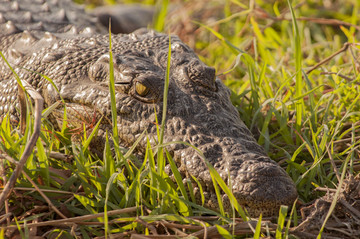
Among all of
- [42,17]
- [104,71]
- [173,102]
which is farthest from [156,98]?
[42,17]

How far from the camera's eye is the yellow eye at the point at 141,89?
250cm

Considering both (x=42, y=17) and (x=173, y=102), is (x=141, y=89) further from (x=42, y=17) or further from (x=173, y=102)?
(x=42, y=17)

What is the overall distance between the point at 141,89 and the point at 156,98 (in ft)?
0.34

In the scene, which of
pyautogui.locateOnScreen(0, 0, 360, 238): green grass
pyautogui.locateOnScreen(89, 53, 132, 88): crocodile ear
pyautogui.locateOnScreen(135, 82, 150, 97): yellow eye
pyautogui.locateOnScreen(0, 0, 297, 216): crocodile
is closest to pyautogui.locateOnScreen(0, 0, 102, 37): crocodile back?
pyautogui.locateOnScreen(0, 0, 297, 216): crocodile

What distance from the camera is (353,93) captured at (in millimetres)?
3158

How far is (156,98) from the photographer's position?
2488 mm

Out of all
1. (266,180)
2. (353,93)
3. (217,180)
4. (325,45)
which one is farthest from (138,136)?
(325,45)

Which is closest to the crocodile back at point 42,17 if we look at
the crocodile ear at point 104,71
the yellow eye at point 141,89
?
the crocodile ear at point 104,71

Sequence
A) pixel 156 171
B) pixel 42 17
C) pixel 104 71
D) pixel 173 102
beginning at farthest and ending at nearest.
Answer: pixel 42 17, pixel 104 71, pixel 173 102, pixel 156 171

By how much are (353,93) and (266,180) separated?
1.50 meters

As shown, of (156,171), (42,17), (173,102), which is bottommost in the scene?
(156,171)

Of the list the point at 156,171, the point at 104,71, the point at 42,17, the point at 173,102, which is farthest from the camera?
the point at 42,17

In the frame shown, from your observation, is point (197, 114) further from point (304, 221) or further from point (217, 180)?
point (304, 221)

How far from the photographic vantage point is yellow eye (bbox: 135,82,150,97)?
2.50 m
